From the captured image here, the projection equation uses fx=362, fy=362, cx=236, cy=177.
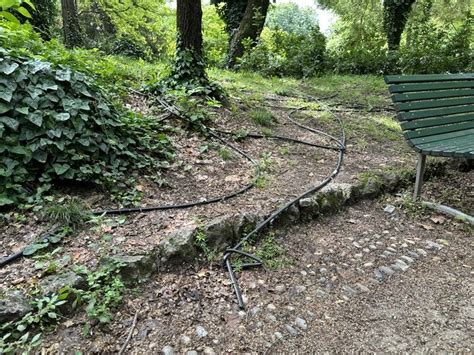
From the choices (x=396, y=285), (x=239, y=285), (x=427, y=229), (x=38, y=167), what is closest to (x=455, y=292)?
(x=396, y=285)

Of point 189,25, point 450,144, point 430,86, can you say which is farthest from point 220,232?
point 189,25

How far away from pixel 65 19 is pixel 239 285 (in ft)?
32.0

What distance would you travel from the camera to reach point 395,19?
10.2 meters

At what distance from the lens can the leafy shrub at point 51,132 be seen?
7.80 ft

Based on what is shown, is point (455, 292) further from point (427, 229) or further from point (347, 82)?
point (347, 82)

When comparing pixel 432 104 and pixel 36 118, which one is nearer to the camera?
pixel 36 118

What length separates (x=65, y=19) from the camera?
30.8 feet

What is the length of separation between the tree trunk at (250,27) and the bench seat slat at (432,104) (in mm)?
6685

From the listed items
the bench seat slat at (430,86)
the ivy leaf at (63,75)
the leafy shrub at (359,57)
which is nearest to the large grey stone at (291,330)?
the bench seat slat at (430,86)

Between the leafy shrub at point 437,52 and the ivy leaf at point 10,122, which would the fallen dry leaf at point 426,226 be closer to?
the ivy leaf at point 10,122

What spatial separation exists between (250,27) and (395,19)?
418 cm

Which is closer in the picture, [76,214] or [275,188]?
[76,214]

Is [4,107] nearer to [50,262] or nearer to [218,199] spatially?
[50,262]

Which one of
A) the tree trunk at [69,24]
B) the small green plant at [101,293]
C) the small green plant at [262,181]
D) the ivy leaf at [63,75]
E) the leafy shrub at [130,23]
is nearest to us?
the small green plant at [101,293]
